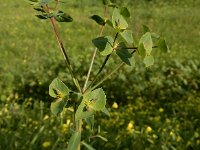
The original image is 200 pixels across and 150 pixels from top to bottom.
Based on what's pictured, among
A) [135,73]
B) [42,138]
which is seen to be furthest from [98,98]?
[135,73]

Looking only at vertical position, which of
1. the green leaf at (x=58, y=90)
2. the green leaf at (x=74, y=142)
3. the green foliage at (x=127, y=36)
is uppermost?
the green foliage at (x=127, y=36)

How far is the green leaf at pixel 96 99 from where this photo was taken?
845mm

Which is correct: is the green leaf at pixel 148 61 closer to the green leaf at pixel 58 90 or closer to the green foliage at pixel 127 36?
the green foliage at pixel 127 36

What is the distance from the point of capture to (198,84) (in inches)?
168

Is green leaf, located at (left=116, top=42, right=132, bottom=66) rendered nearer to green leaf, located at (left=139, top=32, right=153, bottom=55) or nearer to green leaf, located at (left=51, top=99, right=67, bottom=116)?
green leaf, located at (left=139, top=32, right=153, bottom=55)

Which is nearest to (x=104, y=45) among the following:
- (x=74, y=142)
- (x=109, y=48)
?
(x=109, y=48)

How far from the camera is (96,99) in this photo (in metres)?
0.85

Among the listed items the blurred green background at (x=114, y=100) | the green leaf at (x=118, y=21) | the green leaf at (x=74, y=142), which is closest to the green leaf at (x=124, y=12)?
the green leaf at (x=118, y=21)

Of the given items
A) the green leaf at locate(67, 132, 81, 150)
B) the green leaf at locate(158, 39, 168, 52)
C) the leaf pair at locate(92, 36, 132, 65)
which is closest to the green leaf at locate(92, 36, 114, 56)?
the leaf pair at locate(92, 36, 132, 65)

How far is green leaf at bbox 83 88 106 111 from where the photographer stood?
0.85m

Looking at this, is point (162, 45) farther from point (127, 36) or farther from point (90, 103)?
point (90, 103)

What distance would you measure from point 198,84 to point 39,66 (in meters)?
1.72

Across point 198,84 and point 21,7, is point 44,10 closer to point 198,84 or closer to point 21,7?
point 198,84

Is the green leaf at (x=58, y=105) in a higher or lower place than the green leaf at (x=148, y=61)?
lower
